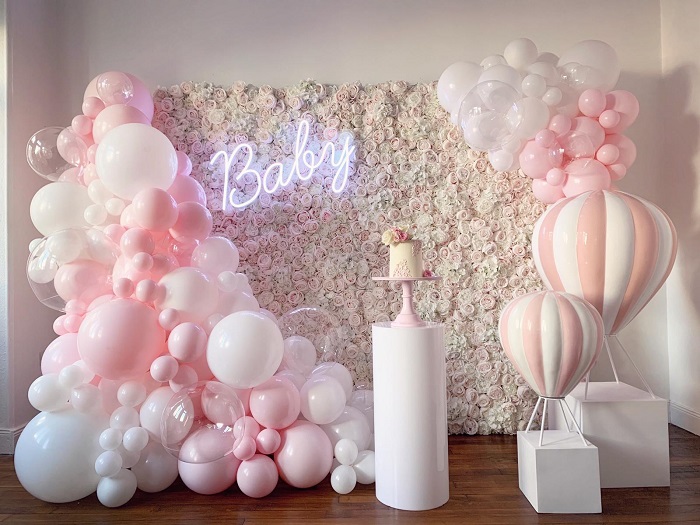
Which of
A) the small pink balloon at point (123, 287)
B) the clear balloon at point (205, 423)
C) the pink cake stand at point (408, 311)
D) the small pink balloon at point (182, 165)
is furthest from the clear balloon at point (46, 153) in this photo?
the pink cake stand at point (408, 311)

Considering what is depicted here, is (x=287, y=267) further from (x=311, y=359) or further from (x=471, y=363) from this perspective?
(x=471, y=363)

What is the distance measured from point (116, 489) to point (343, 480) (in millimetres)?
984

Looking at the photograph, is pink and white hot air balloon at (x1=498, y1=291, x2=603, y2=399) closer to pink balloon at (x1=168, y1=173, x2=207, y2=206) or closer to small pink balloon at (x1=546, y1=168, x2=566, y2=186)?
small pink balloon at (x1=546, y1=168, x2=566, y2=186)

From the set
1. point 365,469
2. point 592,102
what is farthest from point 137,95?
point 592,102

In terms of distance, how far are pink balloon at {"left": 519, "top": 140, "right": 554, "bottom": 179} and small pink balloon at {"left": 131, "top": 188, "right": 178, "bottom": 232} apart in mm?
1865

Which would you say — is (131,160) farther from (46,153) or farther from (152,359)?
(152,359)

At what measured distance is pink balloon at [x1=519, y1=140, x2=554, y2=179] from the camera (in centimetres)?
279

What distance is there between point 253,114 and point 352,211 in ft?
2.91

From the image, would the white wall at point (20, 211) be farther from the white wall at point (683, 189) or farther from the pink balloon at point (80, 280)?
the white wall at point (683, 189)

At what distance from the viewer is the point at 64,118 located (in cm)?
345

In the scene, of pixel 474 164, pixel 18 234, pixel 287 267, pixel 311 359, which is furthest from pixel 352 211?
pixel 18 234

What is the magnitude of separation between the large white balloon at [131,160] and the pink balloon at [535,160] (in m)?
1.88

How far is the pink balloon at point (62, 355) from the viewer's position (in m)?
2.47

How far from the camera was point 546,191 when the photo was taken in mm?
2955
